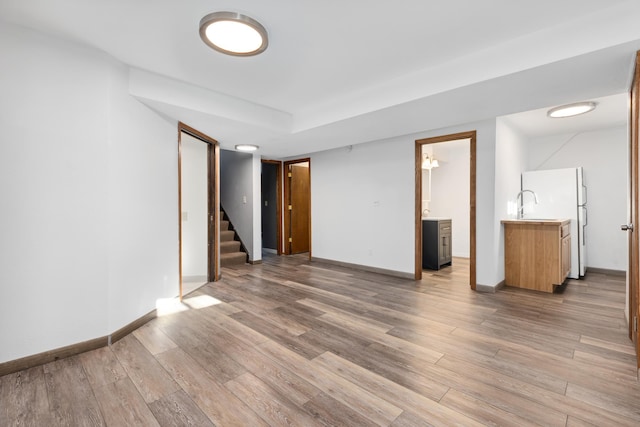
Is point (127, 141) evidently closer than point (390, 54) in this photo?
No

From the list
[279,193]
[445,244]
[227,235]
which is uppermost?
[279,193]

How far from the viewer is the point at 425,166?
612cm

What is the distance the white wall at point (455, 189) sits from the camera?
21.0ft

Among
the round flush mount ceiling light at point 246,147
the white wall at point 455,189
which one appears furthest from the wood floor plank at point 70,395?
the white wall at point 455,189

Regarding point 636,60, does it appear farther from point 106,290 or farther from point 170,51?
point 106,290

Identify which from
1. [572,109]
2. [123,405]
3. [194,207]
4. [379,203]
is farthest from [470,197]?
[123,405]

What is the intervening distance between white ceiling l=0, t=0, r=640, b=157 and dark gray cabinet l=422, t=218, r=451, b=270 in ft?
7.26

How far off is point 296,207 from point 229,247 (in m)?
1.85

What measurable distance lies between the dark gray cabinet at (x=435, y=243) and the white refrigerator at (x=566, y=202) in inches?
57.0

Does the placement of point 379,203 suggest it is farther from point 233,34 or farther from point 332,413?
point 332,413

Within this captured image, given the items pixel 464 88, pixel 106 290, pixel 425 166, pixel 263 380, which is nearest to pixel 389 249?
pixel 425 166

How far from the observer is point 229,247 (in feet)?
19.3

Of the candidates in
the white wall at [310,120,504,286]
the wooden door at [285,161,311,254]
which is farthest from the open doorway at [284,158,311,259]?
the white wall at [310,120,504,286]

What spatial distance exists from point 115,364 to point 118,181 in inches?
58.6
